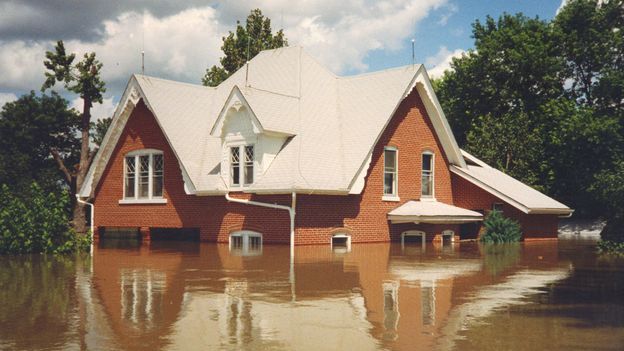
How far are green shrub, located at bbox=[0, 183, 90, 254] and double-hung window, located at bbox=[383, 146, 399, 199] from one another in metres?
13.9

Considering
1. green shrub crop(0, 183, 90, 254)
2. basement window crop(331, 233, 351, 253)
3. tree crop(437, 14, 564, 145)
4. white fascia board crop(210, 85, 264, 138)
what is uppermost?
tree crop(437, 14, 564, 145)

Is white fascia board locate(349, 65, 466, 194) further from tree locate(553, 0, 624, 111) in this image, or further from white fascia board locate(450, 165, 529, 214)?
tree locate(553, 0, 624, 111)

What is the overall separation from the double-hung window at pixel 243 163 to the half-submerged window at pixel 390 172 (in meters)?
6.47

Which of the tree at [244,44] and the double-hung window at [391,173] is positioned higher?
the tree at [244,44]

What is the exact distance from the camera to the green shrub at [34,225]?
79.1ft

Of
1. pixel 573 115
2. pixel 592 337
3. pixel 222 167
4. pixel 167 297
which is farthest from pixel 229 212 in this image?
pixel 573 115

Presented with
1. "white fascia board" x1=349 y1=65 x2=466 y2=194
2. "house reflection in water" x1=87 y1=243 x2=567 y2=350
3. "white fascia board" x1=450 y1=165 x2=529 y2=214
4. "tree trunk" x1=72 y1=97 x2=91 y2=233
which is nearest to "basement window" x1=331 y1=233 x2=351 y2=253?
"white fascia board" x1=349 y1=65 x2=466 y2=194

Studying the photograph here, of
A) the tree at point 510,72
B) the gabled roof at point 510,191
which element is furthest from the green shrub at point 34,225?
the tree at point 510,72

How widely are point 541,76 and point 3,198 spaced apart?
40.6 m

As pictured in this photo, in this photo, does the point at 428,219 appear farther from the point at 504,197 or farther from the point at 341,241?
the point at 504,197

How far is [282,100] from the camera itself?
96.0 feet

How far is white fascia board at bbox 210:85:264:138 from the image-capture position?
27.2 metres

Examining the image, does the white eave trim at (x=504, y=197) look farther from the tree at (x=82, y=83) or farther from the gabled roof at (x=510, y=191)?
the tree at (x=82, y=83)

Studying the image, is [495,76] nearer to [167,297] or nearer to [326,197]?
[326,197]
